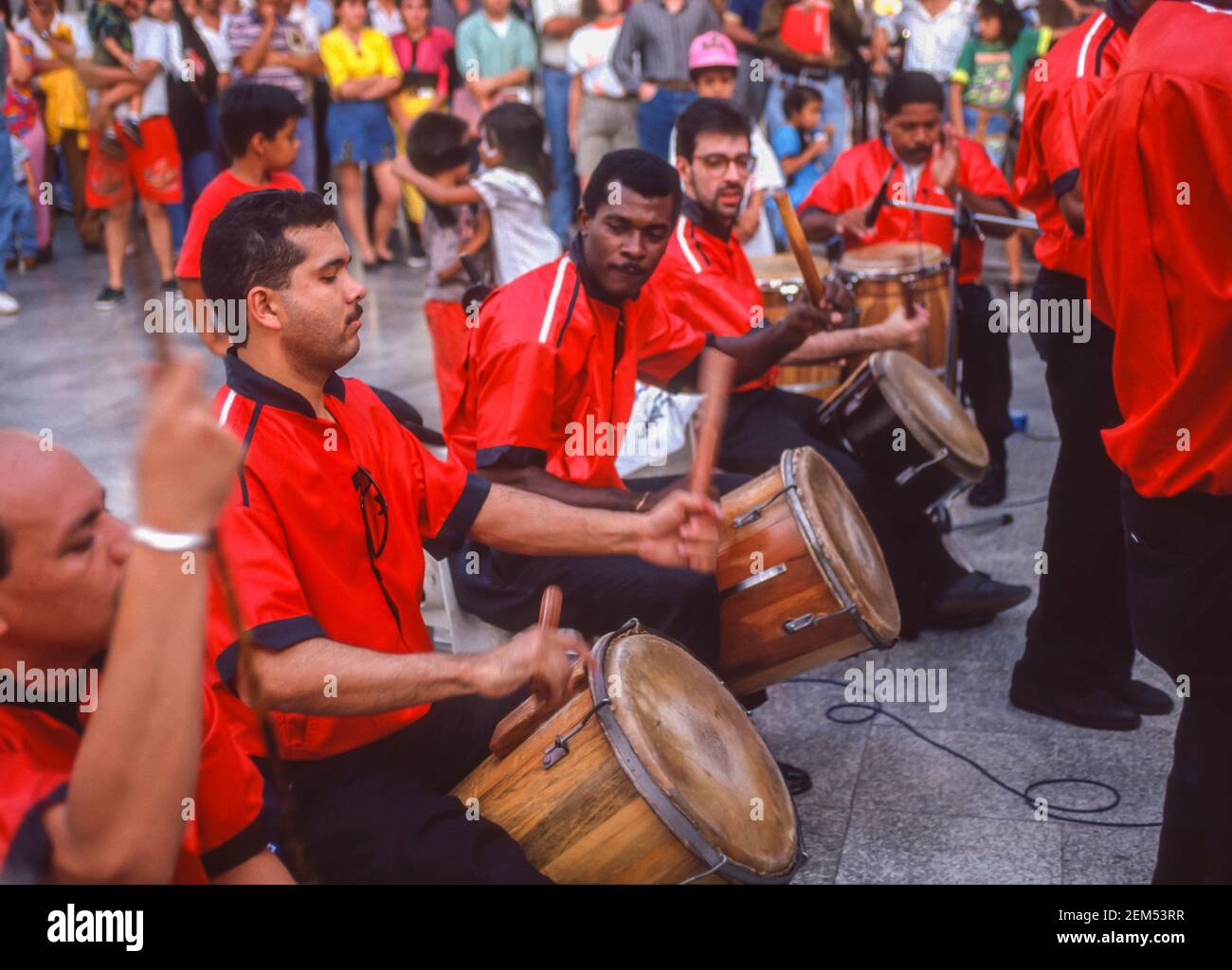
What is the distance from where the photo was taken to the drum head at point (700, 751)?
2.26 metres

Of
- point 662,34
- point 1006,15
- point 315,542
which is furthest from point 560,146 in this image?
point 315,542

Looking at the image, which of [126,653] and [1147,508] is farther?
[1147,508]

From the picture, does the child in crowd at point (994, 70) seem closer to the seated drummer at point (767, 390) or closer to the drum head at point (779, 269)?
the drum head at point (779, 269)

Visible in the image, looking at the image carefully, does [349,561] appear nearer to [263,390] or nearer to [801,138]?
[263,390]

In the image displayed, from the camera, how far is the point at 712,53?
Answer: 24.2 ft

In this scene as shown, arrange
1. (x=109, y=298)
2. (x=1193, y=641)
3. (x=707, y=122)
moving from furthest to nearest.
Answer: (x=109, y=298)
(x=707, y=122)
(x=1193, y=641)

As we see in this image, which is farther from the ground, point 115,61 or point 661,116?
point 115,61

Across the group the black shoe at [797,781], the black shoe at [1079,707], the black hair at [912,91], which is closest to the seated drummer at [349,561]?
the black shoe at [797,781]

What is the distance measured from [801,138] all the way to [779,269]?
426cm
